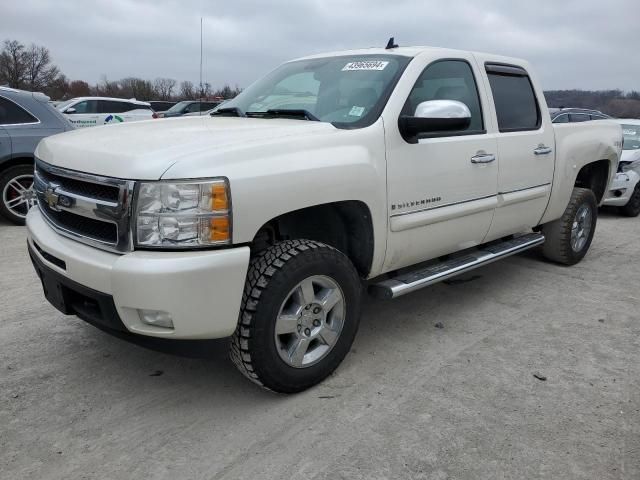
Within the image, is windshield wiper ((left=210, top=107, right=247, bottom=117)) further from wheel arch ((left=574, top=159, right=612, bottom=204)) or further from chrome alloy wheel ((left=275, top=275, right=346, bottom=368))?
wheel arch ((left=574, top=159, right=612, bottom=204))

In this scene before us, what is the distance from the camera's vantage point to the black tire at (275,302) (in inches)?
101

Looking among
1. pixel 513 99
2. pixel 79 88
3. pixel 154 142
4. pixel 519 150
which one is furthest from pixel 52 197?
pixel 79 88

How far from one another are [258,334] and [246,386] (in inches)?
22.4

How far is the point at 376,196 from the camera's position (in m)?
3.01

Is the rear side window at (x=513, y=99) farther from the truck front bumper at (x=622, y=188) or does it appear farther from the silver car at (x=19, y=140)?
the silver car at (x=19, y=140)

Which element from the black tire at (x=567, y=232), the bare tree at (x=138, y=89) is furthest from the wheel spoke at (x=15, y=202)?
the bare tree at (x=138, y=89)

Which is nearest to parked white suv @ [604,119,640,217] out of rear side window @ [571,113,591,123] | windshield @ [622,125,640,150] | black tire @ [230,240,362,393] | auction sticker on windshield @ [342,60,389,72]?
windshield @ [622,125,640,150]

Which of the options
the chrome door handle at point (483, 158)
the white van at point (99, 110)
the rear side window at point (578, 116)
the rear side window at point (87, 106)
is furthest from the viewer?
the rear side window at point (87, 106)

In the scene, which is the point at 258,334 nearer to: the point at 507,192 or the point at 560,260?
the point at 507,192

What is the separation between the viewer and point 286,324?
8.93 feet

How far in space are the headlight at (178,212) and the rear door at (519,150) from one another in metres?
2.36

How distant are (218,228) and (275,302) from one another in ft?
1.58

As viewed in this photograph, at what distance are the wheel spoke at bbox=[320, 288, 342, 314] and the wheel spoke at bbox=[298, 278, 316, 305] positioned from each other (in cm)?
9

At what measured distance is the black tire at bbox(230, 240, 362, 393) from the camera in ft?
8.43
